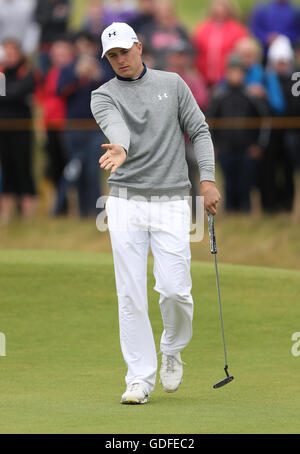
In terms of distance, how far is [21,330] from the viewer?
1011cm

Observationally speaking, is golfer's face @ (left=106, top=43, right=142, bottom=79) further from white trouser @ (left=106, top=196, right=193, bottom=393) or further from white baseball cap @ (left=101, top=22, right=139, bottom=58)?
white trouser @ (left=106, top=196, right=193, bottom=393)

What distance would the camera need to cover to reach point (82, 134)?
16109 mm

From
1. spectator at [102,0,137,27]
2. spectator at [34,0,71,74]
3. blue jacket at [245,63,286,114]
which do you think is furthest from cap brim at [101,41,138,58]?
spectator at [34,0,71,74]

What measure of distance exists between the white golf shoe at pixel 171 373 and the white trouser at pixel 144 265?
169mm

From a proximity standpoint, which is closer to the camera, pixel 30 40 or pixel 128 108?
pixel 128 108

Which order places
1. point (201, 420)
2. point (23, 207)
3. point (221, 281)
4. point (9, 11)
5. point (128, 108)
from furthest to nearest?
point (9, 11) → point (23, 207) → point (221, 281) → point (128, 108) → point (201, 420)

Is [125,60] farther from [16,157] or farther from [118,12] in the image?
[118,12]

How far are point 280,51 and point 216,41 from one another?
3.92ft

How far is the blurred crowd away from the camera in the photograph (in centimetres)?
1546

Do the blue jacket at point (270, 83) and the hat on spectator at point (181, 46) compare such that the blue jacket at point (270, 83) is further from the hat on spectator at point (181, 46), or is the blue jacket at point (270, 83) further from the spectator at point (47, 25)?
the spectator at point (47, 25)

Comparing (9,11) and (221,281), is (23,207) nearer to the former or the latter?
(9,11)

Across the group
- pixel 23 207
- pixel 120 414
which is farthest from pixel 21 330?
pixel 23 207

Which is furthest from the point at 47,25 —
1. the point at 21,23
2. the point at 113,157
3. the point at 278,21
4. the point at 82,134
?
the point at 113,157
